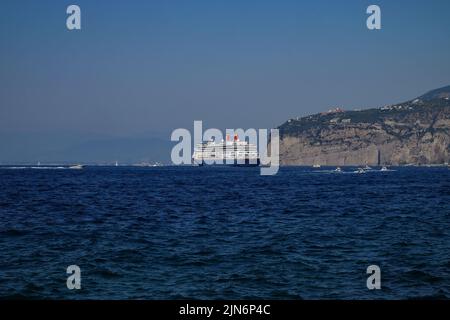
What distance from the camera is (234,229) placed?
28734 millimetres

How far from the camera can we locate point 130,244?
23594 millimetres

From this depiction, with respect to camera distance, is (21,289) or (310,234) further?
(310,234)

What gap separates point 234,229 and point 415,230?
885 cm

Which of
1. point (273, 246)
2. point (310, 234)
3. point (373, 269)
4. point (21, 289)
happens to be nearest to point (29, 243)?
point (21, 289)
